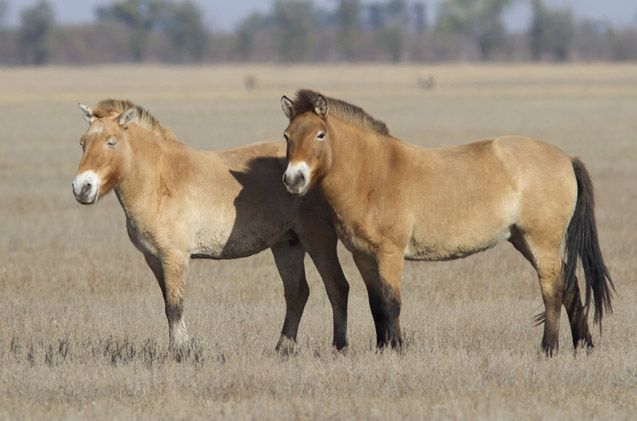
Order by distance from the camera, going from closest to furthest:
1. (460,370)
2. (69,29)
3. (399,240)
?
1. (460,370)
2. (399,240)
3. (69,29)

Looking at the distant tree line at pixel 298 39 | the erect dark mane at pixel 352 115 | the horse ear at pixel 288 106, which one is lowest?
the distant tree line at pixel 298 39

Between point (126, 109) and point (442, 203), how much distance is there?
2340 mm

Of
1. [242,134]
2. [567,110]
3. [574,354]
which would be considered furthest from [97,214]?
[567,110]

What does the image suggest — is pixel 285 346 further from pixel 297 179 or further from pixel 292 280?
pixel 297 179

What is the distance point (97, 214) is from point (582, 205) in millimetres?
10817

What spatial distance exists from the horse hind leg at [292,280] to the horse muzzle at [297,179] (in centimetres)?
134

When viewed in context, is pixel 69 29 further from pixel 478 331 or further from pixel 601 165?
pixel 478 331

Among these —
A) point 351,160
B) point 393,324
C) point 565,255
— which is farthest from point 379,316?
point 565,255

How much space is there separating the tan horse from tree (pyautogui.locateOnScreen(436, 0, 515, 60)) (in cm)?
13932

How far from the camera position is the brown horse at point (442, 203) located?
29.2 ft

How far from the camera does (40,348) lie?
30.6 ft

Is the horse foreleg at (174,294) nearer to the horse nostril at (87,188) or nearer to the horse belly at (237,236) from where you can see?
the horse belly at (237,236)

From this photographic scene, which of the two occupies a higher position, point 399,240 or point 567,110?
point 399,240

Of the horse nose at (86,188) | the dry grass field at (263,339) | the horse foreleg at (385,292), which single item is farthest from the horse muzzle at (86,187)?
the horse foreleg at (385,292)
